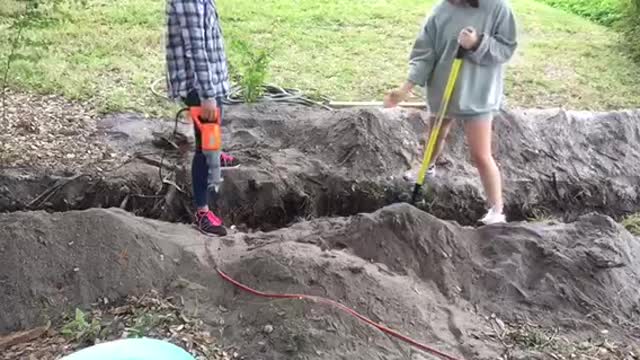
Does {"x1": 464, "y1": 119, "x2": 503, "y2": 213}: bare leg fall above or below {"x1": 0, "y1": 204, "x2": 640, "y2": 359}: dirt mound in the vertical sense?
above

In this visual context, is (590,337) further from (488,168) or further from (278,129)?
(278,129)

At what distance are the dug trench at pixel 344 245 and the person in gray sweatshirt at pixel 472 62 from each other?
1.60ft

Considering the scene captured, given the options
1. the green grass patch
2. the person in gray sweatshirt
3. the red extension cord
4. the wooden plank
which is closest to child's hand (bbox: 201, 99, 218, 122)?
the red extension cord

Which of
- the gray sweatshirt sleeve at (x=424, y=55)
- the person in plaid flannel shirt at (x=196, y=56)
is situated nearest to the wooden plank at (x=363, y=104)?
the gray sweatshirt sleeve at (x=424, y=55)

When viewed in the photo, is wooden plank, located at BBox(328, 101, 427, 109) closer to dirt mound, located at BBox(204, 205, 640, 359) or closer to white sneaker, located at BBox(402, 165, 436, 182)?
white sneaker, located at BBox(402, 165, 436, 182)

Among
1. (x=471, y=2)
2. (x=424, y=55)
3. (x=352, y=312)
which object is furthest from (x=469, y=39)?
(x=352, y=312)

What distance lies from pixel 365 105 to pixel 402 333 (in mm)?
3213

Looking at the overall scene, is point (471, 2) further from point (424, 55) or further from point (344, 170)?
point (344, 170)

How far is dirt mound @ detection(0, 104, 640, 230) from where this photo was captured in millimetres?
4895

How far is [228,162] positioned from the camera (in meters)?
5.16

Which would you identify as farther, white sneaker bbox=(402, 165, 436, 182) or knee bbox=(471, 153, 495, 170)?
white sneaker bbox=(402, 165, 436, 182)

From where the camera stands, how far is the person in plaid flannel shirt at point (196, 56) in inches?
151

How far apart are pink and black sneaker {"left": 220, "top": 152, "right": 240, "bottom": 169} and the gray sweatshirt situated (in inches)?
52.9

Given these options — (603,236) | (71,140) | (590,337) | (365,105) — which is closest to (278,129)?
(365,105)
